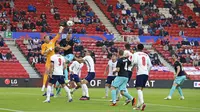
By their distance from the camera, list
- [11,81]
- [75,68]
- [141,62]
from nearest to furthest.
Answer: [141,62] → [75,68] → [11,81]

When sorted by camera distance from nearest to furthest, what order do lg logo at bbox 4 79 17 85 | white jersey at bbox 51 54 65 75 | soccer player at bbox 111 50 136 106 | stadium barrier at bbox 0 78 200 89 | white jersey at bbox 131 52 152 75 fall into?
white jersey at bbox 131 52 152 75, soccer player at bbox 111 50 136 106, white jersey at bbox 51 54 65 75, lg logo at bbox 4 79 17 85, stadium barrier at bbox 0 78 200 89

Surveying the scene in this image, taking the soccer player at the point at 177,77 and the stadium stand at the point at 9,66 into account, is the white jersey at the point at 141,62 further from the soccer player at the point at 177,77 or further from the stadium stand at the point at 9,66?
the stadium stand at the point at 9,66

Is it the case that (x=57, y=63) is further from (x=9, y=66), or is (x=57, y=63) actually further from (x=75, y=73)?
(x=9, y=66)

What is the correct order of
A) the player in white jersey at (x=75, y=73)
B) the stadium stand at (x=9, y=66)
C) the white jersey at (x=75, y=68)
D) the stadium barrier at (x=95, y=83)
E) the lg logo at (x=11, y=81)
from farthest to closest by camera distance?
the stadium stand at (x=9, y=66), the stadium barrier at (x=95, y=83), the lg logo at (x=11, y=81), the white jersey at (x=75, y=68), the player in white jersey at (x=75, y=73)

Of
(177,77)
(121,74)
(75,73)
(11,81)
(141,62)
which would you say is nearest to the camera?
(141,62)

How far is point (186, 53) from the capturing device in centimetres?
5553

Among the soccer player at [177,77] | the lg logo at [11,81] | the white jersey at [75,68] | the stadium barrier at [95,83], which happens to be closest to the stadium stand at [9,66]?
the lg logo at [11,81]

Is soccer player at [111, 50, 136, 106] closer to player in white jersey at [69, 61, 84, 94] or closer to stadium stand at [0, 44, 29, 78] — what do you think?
player in white jersey at [69, 61, 84, 94]

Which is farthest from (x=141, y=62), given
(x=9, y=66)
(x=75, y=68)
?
(x=9, y=66)

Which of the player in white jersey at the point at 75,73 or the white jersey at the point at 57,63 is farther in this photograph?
the player in white jersey at the point at 75,73

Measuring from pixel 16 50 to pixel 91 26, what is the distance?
9.47m

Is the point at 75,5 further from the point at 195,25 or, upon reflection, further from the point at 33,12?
the point at 195,25

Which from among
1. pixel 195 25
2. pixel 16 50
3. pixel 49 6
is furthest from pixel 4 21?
pixel 195 25

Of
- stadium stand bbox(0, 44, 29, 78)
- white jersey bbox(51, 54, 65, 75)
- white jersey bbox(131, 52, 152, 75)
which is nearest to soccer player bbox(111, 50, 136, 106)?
white jersey bbox(131, 52, 152, 75)
